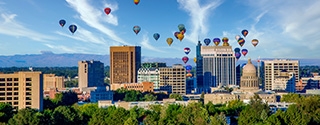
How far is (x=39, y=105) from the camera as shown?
212 feet

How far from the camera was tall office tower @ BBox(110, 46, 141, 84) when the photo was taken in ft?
420

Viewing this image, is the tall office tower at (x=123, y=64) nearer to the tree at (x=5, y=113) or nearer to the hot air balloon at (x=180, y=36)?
the hot air balloon at (x=180, y=36)

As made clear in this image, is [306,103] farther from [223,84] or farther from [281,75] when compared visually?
[223,84]

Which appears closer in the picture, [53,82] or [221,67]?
[53,82]

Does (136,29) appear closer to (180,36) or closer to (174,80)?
(180,36)

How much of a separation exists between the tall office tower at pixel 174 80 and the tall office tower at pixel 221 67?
24.5 m

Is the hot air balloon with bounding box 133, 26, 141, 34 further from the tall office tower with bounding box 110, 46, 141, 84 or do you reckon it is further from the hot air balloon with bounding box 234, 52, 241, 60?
the hot air balloon with bounding box 234, 52, 241, 60

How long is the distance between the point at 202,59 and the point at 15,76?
247 ft

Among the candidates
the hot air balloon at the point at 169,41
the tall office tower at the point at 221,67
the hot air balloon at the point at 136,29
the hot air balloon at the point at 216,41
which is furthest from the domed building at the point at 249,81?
the tall office tower at the point at 221,67

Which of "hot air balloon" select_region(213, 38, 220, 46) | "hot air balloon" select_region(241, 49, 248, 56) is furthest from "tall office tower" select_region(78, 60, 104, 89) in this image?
"hot air balloon" select_region(241, 49, 248, 56)

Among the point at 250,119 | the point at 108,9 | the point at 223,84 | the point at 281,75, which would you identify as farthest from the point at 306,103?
the point at 223,84

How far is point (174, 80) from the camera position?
357 ft

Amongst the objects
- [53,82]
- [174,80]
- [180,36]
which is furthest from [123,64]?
[180,36]

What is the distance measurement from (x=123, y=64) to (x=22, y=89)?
6483cm
